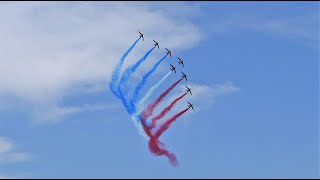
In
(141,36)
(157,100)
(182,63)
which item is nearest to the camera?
(157,100)

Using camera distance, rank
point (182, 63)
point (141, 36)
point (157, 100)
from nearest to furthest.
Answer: point (157, 100)
point (141, 36)
point (182, 63)

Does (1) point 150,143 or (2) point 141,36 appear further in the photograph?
(2) point 141,36

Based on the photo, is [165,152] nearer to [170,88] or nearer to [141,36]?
[170,88]

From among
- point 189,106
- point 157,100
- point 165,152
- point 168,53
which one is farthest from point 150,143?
point 168,53

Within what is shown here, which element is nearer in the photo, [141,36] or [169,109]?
[169,109]

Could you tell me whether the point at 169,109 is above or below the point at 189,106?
below

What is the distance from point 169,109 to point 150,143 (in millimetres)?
12732

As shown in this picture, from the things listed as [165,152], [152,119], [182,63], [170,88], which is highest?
[182,63]

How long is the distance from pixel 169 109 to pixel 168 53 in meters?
26.4

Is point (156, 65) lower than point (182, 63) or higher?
lower

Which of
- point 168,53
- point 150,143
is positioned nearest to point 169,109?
point 150,143

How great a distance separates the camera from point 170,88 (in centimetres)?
12512

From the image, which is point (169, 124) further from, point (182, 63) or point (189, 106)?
point (182, 63)

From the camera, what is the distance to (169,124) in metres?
126
